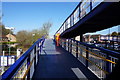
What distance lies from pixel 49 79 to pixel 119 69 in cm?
210

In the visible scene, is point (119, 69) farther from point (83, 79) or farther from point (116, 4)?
point (116, 4)

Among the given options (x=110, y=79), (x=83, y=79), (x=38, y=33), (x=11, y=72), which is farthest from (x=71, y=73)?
(x=38, y=33)

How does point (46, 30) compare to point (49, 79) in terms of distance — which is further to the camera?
point (46, 30)

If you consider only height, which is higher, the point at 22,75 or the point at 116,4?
the point at 116,4

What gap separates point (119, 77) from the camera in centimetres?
262

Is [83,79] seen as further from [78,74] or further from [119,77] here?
[119,77]

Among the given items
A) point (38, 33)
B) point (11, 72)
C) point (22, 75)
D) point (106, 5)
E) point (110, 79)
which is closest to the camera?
A: point (11, 72)

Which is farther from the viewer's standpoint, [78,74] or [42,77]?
[78,74]

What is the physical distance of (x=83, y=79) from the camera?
414 cm

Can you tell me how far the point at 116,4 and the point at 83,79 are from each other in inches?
105

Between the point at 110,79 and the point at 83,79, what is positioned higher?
the point at 110,79

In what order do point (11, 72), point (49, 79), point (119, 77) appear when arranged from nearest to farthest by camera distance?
point (11, 72) → point (119, 77) → point (49, 79)

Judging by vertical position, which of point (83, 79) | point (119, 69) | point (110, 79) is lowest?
point (83, 79)

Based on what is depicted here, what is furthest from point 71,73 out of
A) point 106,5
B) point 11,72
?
point 11,72
